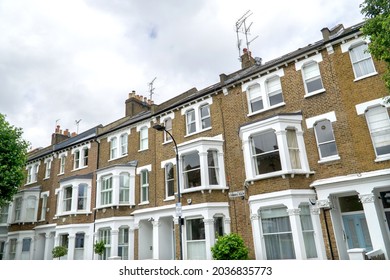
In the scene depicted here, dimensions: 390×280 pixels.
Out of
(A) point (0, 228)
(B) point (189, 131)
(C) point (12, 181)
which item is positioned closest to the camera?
(B) point (189, 131)

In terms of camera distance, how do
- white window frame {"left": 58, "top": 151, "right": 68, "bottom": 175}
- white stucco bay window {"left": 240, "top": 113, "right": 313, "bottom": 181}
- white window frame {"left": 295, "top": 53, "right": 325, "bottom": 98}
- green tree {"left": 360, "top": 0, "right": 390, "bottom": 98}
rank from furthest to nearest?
white window frame {"left": 58, "top": 151, "right": 68, "bottom": 175}, white window frame {"left": 295, "top": 53, "right": 325, "bottom": 98}, white stucco bay window {"left": 240, "top": 113, "right": 313, "bottom": 181}, green tree {"left": 360, "top": 0, "right": 390, "bottom": 98}

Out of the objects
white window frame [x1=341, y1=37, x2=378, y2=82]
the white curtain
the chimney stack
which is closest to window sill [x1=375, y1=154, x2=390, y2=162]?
white window frame [x1=341, y1=37, x2=378, y2=82]

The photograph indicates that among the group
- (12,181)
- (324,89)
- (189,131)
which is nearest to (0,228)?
(12,181)

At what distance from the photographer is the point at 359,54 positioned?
1389cm

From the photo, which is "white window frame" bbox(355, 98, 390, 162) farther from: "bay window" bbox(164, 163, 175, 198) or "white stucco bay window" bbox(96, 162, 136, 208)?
"white stucco bay window" bbox(96, 162, 136, 208)

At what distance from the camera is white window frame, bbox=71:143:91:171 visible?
82.3ft

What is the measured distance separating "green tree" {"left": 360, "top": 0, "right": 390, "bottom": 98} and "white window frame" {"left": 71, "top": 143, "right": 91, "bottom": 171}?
21264mm

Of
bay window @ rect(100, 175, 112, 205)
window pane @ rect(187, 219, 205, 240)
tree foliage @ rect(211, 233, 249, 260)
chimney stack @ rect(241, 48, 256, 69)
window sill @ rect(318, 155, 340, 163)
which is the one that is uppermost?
chimney stack @ rect(241, 48, 256, 69)

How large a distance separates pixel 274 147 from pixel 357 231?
16.8ft

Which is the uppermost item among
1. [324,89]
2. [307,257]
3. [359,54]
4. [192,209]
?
[359,54]

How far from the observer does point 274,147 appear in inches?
580

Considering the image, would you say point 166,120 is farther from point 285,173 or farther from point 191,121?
point 285,173
